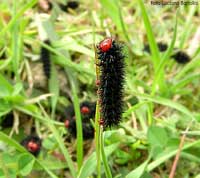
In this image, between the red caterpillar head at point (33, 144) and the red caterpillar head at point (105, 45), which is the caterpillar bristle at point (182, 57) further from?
the red caterpillar head at point (105, 45)

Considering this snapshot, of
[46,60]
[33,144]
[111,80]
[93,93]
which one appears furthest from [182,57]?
[111,80]

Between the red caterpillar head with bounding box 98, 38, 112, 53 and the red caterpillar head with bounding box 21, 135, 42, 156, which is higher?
the red caterpillar head with bounding box 98, 38, 112, 53

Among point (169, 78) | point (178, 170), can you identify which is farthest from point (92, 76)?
point (178, 170)

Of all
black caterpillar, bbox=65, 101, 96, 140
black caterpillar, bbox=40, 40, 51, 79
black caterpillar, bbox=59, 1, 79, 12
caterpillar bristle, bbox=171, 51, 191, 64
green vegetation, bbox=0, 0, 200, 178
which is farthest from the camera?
black caterpillar, bbox=59, 1, 79, 12

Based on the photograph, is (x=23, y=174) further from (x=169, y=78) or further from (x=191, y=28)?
(x=191, y=28)

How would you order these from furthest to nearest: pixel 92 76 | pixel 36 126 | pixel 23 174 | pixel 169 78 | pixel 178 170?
1. pixel 169 78
2. pixel 92 76
3. pixel 36 126
4. pixel 178 170
5. pixel 23 174

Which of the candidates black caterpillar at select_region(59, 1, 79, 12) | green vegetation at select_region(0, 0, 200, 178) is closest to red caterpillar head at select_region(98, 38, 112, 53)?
green vegetation at select_region(0, 0, 200, 178)

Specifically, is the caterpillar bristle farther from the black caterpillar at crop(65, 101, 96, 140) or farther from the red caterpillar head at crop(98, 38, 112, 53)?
the red caterpillar head at crop(98, 38, 112, 53)

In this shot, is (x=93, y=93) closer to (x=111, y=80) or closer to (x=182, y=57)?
(x=182, y=57)
